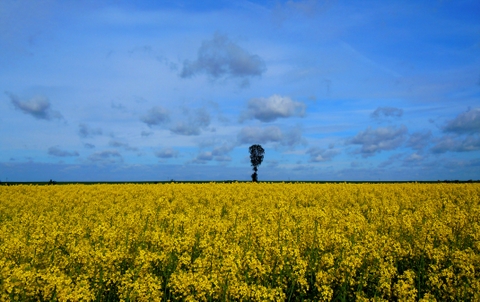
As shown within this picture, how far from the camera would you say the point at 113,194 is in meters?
25.0

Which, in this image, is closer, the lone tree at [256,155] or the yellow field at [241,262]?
the yellow field at [241,262]

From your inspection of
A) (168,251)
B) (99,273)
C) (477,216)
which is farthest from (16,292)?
(477,216)

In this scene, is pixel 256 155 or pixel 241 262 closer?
pixel 241 262

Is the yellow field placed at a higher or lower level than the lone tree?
lower

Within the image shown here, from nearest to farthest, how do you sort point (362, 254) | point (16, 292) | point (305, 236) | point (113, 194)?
point (16, 292), point (362, 254), point (305, 236), point (113, 194)

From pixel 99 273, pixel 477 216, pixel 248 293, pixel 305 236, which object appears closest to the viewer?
pixel 248 293

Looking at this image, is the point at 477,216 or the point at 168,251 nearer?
the point at 168,251

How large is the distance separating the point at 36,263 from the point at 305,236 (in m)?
7.32

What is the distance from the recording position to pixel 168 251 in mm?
8445

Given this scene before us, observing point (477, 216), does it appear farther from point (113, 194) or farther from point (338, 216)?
point (113, 194)

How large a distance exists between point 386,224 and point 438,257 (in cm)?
440

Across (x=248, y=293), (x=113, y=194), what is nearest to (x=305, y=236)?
(x=248, y=293)

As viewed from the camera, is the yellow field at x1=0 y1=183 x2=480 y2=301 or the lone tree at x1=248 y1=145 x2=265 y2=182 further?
the lone tree at x1=248 y1=145 x2=265 y2=182

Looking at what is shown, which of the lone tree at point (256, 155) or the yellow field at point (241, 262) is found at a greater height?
the lone tree at point (256, 155)
